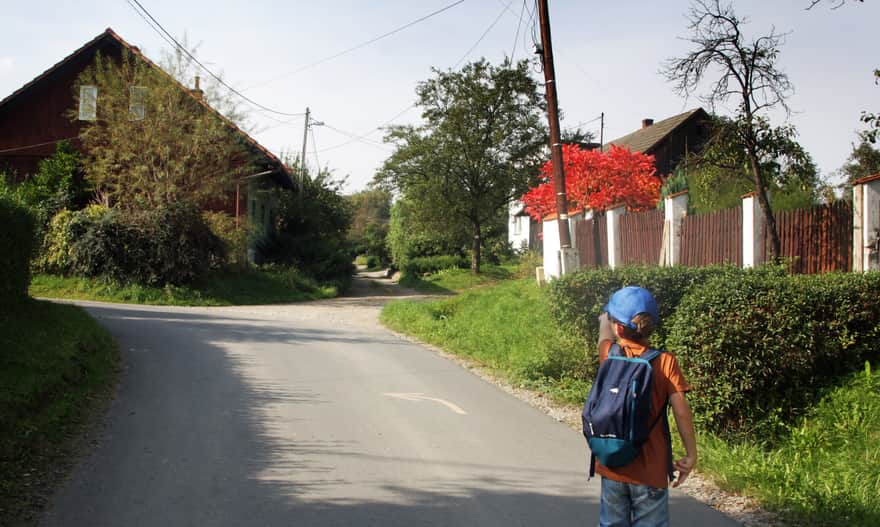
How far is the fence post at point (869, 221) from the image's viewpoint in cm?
847

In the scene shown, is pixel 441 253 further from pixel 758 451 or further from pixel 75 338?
pixel 758 451

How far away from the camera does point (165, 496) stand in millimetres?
5020

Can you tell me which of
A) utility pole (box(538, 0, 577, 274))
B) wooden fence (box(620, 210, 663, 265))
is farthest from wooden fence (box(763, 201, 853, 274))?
utility pole (box(538, 0, 577, 274))

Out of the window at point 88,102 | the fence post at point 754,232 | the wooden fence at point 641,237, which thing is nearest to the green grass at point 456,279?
the window at point 88,102

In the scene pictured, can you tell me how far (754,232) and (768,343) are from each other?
4.72 m

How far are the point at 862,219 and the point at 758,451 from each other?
12.5ft

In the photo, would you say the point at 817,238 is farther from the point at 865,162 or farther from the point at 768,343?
the point at 865,162

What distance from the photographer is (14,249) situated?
35.3ft

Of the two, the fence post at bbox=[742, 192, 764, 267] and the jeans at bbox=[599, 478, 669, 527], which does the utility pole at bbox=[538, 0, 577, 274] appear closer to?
the fence post at bbox=[742, 192, 764, 267]

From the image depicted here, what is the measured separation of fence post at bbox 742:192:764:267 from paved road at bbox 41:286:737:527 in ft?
13.8

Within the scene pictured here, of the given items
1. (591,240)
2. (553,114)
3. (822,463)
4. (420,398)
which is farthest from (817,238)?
(591,240)

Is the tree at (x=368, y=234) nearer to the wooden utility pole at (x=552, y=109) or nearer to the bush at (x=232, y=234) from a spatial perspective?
the bush at (x=232, y=234)

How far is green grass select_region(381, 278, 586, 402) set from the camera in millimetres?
9875

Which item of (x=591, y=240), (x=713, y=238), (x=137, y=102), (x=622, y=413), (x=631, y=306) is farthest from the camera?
(x=137, y=102)
